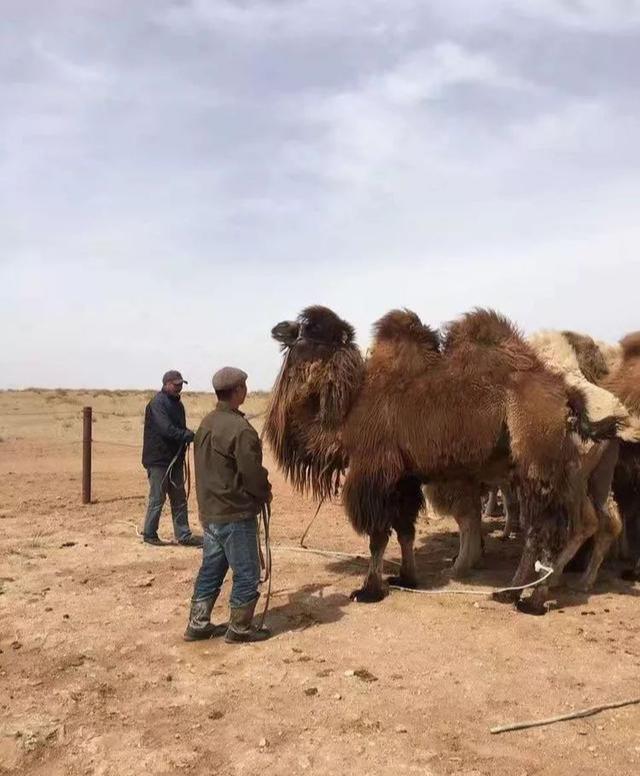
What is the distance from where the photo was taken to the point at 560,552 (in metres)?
6.84

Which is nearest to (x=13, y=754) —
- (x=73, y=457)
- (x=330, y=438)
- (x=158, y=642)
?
(x=158, y=642)

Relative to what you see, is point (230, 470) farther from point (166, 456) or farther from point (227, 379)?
point (166, 456)

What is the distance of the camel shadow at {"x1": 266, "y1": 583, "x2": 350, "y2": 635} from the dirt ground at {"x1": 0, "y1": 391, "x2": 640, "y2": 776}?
0.03 m

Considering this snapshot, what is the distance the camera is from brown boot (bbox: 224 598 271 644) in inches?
220

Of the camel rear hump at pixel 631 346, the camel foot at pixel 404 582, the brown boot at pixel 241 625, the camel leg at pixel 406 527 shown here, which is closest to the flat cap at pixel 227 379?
the brown boot at pixel 241 625

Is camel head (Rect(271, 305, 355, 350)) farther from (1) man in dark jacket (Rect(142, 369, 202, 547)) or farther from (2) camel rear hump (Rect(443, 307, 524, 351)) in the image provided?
(1) man in dark jacket (Rect(142, 369, 202, 547))

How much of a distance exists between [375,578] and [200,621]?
1770 millimetres

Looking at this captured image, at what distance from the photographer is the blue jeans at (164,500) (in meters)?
8.87

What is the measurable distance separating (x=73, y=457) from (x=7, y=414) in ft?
59.3

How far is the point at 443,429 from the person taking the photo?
6605 millimetres

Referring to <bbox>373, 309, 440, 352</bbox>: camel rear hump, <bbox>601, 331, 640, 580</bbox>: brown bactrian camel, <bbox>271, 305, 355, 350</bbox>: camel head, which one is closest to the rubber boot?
<bbox>271, 305, 355, 350</bbox>: camel head

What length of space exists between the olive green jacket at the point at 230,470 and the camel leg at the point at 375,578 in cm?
159

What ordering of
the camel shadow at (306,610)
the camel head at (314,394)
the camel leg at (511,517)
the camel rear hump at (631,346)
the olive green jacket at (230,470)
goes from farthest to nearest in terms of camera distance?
1. the camel leg at (511,517)
2. the camel rear hump at (631,346)
3. the camel head at (314,394)
4. the camel shadow at (306,610)
5. the olive green jacket at (230,470)

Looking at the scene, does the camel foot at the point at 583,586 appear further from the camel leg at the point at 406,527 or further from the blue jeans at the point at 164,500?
the blue jeans at the point at 164,500
